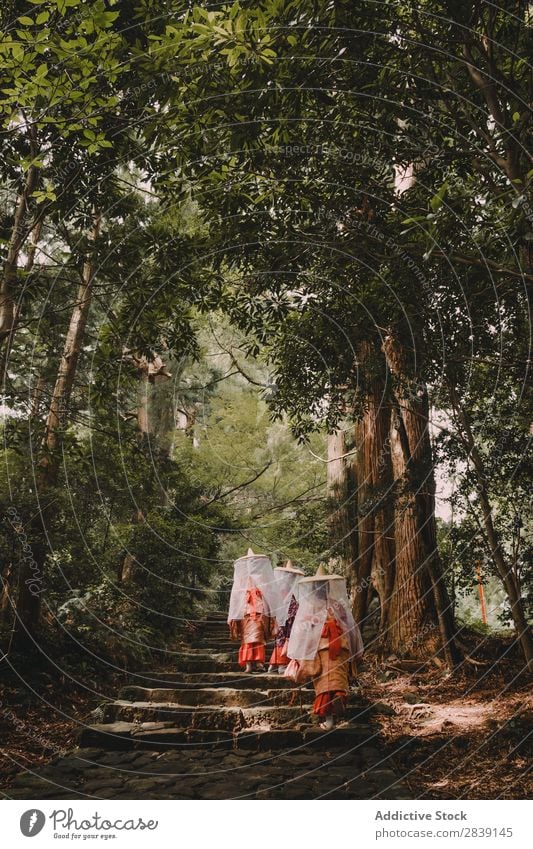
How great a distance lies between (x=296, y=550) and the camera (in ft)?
40.0

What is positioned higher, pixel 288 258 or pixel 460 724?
pixel 288 258

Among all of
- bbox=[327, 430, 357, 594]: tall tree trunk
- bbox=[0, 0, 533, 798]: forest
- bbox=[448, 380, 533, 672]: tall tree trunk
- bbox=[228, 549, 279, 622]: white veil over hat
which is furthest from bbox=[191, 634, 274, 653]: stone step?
bbox=[448, 380, 533, 672]: tall tree trunk

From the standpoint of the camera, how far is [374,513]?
9680 millimetres

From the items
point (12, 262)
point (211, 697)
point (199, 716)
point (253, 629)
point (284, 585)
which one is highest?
point (12, 262)

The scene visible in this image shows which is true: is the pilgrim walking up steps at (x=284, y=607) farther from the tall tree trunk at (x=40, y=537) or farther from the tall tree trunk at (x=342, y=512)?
the tall tree trunk at (x=40, y=537)

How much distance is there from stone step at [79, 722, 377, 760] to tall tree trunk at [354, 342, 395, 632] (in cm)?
397

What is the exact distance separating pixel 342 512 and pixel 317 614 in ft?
16.8

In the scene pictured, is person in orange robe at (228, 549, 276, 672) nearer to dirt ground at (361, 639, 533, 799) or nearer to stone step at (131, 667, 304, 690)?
stone step at (131, 667, 304, 690)

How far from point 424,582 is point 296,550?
377 centimetres

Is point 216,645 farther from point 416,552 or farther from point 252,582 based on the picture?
point 416,552

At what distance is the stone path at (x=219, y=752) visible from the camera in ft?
13.2

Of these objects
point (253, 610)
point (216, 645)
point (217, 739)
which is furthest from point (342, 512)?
point (217, 739)

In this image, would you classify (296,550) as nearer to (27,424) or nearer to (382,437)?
(382,437)
